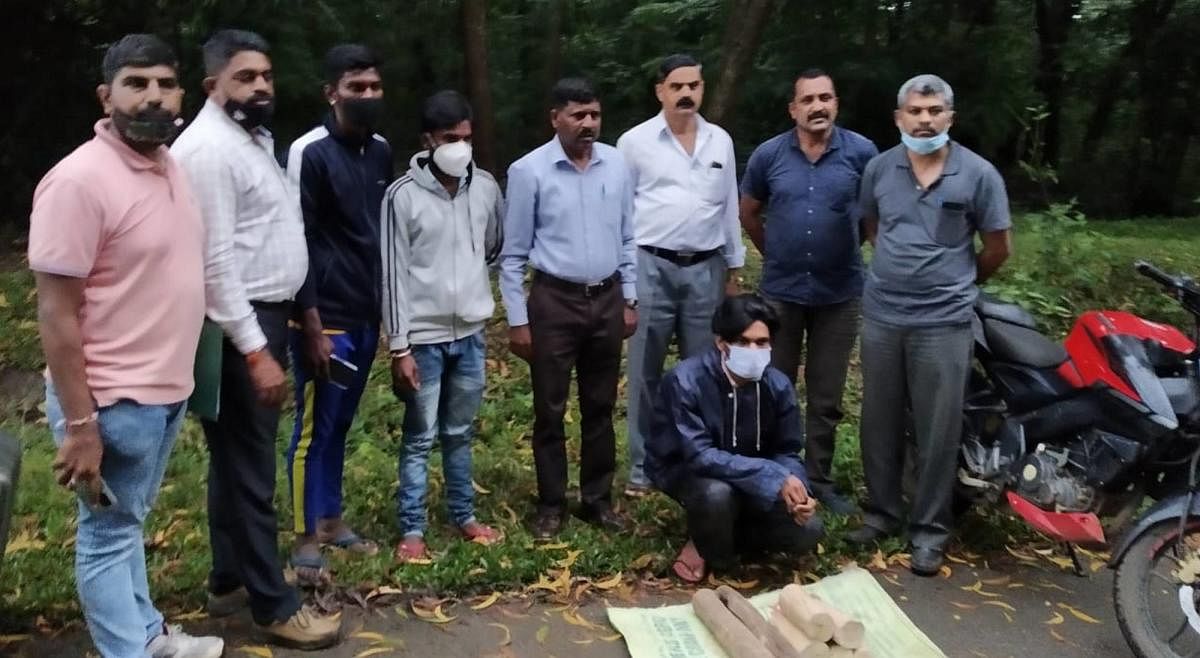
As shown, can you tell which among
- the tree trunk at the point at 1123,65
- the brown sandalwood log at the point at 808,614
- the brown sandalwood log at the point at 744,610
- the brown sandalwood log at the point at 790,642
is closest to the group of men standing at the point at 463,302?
the brown sandalwood log at the point at 744,610

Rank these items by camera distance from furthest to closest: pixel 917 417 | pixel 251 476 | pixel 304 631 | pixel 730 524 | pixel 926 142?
pixel 917 417, pixel 926 142, pixel 730 524, pixel 304 631, pixel 251 476

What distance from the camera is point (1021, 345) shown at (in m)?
4.46

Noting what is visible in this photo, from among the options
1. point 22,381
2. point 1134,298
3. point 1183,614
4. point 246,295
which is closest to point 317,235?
point 246,295

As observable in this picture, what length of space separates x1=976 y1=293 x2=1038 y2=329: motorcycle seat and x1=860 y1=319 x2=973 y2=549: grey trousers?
0.24m

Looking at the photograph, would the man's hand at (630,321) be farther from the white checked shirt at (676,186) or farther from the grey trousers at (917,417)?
the grey trousers at (917,417)

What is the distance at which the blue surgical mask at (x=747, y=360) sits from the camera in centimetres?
413

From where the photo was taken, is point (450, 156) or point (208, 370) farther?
point (450, 156)

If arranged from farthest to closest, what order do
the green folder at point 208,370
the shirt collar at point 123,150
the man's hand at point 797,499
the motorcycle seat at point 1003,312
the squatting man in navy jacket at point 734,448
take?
the motorcycle seat at point 1003,312
the squatting man in navy jacket at point 734,448
the man's hand at point 797,499
the green folder at point 208,370
the shirt collar at point 123,150

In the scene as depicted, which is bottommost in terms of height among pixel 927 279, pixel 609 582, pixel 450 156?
pixel 609 582

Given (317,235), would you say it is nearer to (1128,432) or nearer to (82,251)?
(82,251)

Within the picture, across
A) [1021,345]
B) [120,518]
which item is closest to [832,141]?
[1021,345]

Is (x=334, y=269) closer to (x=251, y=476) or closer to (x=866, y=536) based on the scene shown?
(x=251, y=476)

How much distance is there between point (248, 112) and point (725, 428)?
2.19 m

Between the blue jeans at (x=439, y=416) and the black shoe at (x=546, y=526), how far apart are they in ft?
1.35
